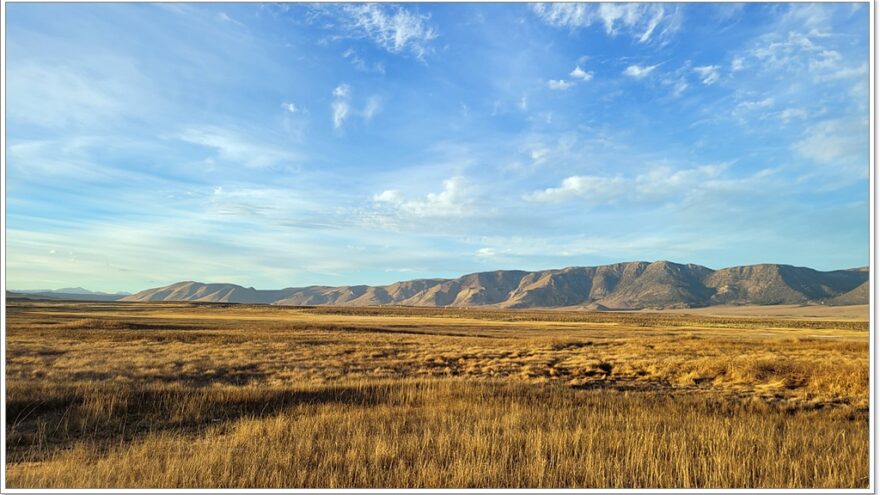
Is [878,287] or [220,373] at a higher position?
[878,287]

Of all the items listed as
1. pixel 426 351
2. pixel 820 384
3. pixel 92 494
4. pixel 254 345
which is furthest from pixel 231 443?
pixel 254 345

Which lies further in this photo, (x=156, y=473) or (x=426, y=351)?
(x=426, y=351)

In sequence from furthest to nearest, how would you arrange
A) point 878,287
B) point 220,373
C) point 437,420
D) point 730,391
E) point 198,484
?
point 220,373 → point 730,391 → point 437,420 → point 198,484 → point 878,287

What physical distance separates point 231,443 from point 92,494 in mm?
3152

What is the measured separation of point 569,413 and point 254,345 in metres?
29.7

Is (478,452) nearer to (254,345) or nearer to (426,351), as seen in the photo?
(426,351)

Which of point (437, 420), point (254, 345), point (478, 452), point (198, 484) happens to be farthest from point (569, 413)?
point (254, 345)

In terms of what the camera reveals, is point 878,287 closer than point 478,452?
Yes

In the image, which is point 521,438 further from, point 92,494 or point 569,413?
point 92,494

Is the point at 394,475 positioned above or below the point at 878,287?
below

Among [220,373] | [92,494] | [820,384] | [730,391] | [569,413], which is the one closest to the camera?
[92,494]

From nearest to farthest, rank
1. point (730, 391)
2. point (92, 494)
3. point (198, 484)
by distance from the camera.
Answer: point (92, 494) → point (198, 484) → point (730, 391)

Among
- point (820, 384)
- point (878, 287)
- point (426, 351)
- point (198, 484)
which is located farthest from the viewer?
point (426, 351)

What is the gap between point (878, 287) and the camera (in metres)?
5.48
